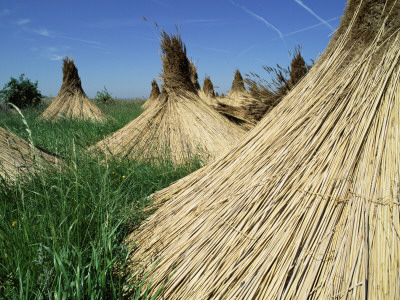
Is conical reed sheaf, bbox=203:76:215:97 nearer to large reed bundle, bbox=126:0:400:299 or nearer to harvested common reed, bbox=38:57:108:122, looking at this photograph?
harvested common reed, bbox=38:57:108:122

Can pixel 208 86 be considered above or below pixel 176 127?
above

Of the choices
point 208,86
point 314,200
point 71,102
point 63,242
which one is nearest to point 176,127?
point 63,242

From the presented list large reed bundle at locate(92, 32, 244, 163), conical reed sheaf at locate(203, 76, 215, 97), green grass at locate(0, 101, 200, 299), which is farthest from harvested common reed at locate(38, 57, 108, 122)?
green grass at locate(0, 101, 200, 299)

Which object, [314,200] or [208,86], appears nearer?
[314,200]

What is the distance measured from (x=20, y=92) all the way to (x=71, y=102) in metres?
6.55

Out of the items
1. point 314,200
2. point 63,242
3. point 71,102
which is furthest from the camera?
point 71,102

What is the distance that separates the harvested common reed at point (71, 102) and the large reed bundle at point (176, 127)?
472 cm

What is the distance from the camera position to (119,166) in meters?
2.92

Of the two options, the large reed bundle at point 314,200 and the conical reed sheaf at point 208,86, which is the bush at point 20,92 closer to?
the conical reed sheaf at point 208,86

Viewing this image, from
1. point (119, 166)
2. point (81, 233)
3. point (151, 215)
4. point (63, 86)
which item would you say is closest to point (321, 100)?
point (151, 215)

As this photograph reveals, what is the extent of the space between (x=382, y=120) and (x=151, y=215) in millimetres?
1451

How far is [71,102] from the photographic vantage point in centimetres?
899

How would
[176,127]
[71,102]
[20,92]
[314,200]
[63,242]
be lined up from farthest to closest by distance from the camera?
[20,92], [71,102], [176,127], [63,242], [314,200]

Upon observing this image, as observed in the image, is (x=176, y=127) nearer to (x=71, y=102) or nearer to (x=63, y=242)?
(x=63, y=242)
